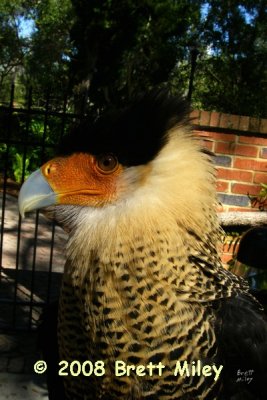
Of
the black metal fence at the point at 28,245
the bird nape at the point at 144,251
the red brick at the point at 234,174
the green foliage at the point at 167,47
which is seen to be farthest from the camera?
the green foliage at the point at 167,47

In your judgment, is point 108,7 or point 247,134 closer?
point 247,134

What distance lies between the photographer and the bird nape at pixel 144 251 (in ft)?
5.02

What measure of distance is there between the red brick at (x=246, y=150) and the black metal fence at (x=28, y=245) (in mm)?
1528

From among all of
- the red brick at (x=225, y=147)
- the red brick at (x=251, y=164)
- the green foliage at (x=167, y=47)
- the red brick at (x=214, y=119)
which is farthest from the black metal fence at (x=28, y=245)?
the green foliage at (x=167, y=47)

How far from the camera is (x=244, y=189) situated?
406 cm

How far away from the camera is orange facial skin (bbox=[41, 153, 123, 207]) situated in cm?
158

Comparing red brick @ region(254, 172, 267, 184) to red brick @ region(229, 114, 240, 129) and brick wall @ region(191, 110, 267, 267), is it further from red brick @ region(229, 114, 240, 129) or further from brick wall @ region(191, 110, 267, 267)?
red brick @ region(229, 114, 240, 129)

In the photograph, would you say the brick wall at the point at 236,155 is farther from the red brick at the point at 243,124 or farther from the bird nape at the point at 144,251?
the bird nape at the point at 144,251

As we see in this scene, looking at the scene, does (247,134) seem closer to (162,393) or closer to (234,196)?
(234,196)

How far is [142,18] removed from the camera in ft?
67.1

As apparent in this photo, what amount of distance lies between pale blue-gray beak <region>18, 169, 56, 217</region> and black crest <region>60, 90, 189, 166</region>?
148 mm

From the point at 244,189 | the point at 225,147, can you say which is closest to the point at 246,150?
the point at 225,147

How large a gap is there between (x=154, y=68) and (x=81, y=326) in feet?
83.4

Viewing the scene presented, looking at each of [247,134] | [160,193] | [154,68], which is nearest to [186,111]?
[160,193]
